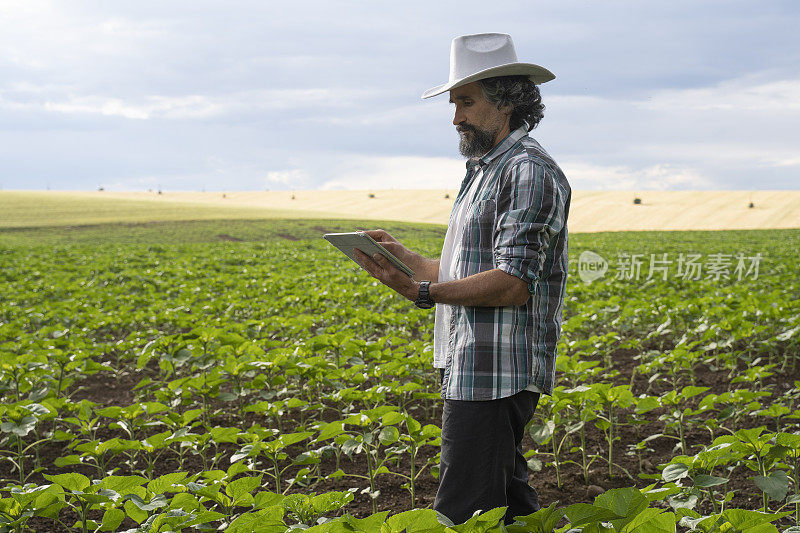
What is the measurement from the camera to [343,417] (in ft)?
16.7

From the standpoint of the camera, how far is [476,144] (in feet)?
9.10

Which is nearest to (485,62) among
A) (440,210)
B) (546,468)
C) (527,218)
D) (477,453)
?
(527,218)

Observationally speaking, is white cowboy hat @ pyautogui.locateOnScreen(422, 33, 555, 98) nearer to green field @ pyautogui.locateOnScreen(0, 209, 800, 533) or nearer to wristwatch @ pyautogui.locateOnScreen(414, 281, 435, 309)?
wristwatch @ pyautogui.locateOnScreen(414, 281, 435, 309)

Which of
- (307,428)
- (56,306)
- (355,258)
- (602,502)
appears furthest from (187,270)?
(602,502)

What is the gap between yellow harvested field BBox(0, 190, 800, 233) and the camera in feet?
154

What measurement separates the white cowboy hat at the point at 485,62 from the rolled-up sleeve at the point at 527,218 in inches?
16.0

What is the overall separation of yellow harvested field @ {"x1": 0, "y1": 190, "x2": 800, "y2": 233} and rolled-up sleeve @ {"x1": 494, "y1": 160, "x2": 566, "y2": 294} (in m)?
44.4

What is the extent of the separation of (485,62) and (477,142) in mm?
314

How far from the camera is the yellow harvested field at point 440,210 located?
47.0m

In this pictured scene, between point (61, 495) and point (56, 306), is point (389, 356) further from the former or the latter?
point (56, 306)

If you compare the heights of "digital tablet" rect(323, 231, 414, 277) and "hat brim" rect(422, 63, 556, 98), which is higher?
"hat brim" rect(422, 63, 556, 98)

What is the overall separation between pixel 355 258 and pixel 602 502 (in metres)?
1.44

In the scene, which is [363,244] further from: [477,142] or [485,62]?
[485,62]

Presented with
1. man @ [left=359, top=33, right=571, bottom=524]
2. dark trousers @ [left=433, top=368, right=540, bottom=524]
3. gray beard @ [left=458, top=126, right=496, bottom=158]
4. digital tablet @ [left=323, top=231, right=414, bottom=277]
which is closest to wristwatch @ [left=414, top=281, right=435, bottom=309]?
man @ [left=359, top=33, right=571, bottom=524]
